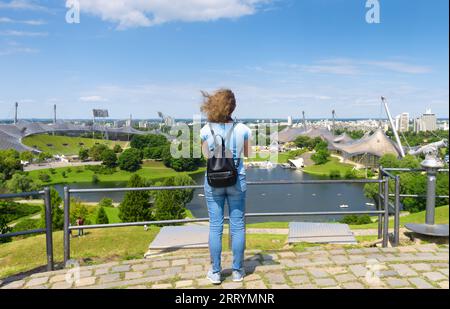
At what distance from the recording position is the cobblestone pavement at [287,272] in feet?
9.82

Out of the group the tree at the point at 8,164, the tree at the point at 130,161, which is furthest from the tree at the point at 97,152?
the tree at the point at 8,164

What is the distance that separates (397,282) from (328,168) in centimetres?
6645

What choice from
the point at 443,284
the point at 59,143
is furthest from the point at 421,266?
the point at 59,143

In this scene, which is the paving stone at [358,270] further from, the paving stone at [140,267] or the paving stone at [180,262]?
the paving stone at [140,267]

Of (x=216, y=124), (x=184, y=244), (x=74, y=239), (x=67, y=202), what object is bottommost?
(x=74, y=239)

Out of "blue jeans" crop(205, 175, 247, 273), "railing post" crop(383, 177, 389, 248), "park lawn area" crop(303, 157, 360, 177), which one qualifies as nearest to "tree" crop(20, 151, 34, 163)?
"park lawn area" crop(303, 157, 360, 177)

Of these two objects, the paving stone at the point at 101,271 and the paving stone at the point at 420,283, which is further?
the paving stone at the point at 101,271

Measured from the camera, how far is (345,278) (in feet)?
10.1

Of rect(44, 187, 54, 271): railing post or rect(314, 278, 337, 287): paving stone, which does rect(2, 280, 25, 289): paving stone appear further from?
rect(314, 278, 337, 287): paving stone

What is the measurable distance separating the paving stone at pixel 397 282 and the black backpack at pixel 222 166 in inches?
53.8

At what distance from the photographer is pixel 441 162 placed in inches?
160
